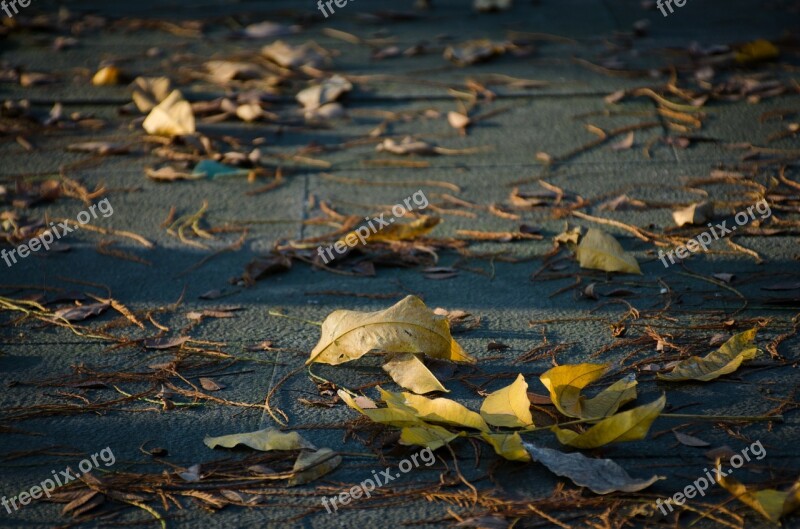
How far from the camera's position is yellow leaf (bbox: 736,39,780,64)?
4871 millimetres

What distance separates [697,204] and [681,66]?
1868mm

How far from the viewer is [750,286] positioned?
2869mm

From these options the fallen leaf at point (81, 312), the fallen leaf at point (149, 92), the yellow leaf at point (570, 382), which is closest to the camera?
the yellow leaf at point (570, 382)

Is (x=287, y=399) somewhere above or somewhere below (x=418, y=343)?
below

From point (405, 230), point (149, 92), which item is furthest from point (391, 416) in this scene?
point (149, 92)

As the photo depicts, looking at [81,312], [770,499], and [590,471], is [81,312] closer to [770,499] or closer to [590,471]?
[590,471]

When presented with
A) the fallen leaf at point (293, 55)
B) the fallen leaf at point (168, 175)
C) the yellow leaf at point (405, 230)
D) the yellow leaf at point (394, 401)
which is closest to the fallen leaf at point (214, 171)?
the fallen leaf at point (168, 175)

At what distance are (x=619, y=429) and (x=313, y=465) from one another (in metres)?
0.71

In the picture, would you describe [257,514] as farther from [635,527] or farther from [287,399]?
[635,527]

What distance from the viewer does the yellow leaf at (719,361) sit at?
2350 millimetres

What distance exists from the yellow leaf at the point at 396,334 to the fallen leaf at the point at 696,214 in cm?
133

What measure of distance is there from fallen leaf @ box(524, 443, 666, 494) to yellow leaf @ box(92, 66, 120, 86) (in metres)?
3.73

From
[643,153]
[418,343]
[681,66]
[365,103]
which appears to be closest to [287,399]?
[418,343]

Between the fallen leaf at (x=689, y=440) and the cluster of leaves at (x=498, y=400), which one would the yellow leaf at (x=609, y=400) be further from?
the fallen leaf at (x=689, y=440)
